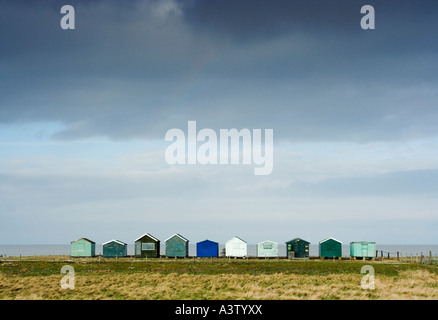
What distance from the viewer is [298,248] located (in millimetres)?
86250

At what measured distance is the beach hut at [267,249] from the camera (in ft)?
290

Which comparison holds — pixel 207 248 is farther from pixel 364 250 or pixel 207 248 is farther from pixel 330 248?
pixel 364 250

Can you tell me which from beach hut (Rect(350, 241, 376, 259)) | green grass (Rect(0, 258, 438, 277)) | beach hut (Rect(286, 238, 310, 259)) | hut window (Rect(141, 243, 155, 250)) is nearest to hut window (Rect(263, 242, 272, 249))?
beach hut (Rect(286, 238, 310, 259))

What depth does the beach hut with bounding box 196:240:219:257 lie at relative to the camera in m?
87.3

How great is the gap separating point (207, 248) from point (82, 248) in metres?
24.5

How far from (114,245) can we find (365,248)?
48049mm

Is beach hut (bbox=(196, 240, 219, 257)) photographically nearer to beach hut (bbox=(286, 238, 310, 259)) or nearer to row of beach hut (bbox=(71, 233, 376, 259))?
row of beach hut (bbox=(71, 233, 376, 259))

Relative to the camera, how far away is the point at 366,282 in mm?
39656

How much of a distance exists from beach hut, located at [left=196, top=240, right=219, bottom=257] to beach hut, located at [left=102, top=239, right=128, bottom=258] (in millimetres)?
13949

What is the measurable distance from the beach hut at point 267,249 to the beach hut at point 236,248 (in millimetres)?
2751

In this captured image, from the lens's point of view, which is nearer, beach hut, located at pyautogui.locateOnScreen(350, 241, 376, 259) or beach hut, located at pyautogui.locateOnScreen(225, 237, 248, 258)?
beach hut, located at pyautogui.locateOnScreen(350, 241, 376, 259)

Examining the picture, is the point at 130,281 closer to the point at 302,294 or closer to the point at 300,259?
the point at 302,294
